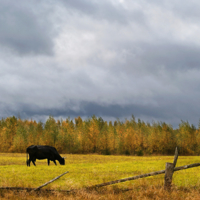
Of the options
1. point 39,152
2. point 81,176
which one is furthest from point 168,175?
point 39,152

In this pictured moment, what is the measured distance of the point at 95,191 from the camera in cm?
1023

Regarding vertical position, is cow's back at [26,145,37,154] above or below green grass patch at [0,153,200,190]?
above

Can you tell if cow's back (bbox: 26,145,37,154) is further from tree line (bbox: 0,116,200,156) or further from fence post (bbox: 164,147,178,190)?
tree line (bbox: 0,116,200,156)

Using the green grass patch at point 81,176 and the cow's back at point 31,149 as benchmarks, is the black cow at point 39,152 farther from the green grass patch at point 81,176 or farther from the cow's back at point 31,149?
the green grass patch at point 81,176

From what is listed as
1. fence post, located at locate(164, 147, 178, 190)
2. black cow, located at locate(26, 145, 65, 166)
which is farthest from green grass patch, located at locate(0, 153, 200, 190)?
black cow, located at locate(26, 145, 65, 166)

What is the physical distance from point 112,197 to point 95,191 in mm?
1084

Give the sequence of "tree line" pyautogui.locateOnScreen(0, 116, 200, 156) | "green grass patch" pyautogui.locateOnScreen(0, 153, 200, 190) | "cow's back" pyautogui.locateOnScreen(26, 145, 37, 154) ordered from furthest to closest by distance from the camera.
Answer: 1. "tree line" pyautogui.locateOnScreen(0, 116, 200, 156)
2. "cow's back" pyautogui.locateOnScreen(26, 145, 37, 154)
3. "green grass patch" pyautogui.locateOnScreen(0, 153, 200, 190)

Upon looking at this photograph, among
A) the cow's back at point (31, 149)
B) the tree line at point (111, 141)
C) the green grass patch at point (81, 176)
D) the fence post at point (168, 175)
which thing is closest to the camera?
Result: the fence post at point (168, 175)

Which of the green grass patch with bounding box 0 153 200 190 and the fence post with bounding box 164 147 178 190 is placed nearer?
the fence post with bounding box 164 147 178 190

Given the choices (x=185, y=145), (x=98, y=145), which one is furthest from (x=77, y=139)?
(x=185, y=145)

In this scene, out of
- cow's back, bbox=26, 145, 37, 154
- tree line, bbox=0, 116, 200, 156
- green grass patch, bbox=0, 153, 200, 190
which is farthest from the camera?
tree line, bbox=0, 116, 200, 156

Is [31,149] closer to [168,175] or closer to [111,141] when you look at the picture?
[168,175]

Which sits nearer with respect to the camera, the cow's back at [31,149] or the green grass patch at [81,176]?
the green grass patch at [81,176]

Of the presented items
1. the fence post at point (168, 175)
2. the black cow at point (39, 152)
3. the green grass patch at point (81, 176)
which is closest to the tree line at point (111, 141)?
the black cow at point (39, 152)
